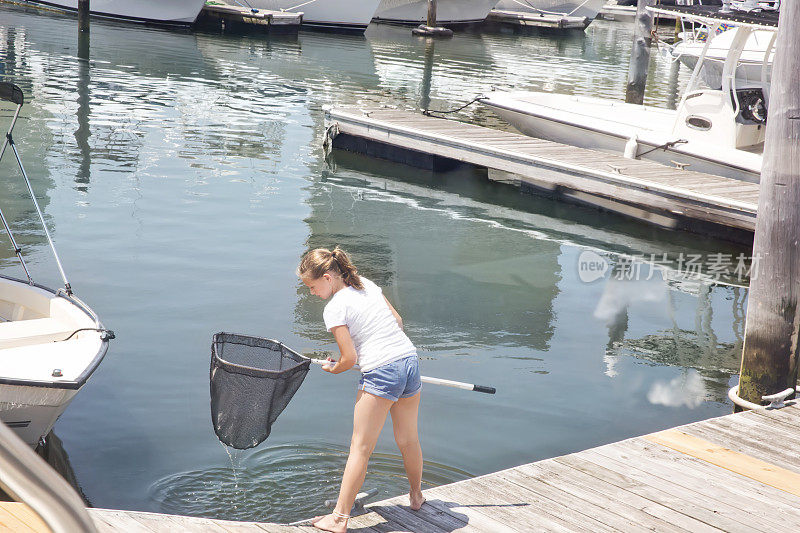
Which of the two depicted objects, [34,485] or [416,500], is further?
[416,500]

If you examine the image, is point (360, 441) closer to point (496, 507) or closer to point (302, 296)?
point (496, 507)

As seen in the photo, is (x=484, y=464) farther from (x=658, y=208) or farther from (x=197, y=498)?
(x=658, y=208)

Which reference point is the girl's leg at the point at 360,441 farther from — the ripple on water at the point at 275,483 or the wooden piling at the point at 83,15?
the wooden piling at the point at 83,15

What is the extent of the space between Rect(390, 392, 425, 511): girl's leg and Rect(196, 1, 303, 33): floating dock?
110ft

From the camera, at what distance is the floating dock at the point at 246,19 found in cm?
3597

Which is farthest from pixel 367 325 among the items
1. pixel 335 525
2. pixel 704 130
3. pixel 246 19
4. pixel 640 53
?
pixel 246 19

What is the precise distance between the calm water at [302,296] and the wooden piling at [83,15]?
10.5 metres

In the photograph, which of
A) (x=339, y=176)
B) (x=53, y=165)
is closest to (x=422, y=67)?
(x=339, y=176)

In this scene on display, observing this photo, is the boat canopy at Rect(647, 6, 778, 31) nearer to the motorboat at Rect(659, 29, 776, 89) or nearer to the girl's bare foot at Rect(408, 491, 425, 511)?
the motorboat at Rect(659, 29, 776, 89)

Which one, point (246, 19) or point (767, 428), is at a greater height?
point (246, 19)

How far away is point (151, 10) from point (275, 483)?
34.4m

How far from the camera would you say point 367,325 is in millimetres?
4094

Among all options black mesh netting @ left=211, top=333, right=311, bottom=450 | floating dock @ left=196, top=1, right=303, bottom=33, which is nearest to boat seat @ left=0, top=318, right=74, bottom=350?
black mesh netting @ left=211, top=333, right=311, bottom=450

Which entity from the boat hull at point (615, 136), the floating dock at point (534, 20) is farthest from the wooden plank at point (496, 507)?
the floating dock at point (534, 20)
